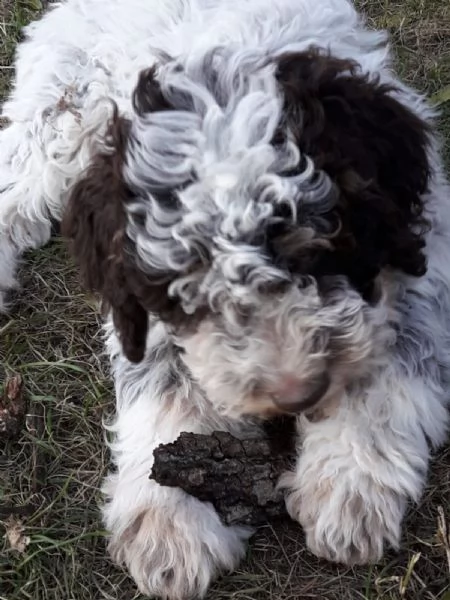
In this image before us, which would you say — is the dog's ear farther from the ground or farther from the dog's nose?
the ground

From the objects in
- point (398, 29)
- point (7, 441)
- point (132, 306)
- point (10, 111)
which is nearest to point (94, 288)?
point (132, 306)

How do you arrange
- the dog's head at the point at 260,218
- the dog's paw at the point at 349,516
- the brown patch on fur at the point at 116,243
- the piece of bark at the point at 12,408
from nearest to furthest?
the dog's head at the point at 260,218 → the brown patch on fur at the point at 116,243 → the dog's paw at the point at 349,516 → the piece of bark at the point at 12,408

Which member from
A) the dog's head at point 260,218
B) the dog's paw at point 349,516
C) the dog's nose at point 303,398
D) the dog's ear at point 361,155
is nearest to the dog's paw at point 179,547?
the dog's paw at point 349,516

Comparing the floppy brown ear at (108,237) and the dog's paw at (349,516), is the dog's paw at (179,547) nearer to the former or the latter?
the dog's paw at (349,516)

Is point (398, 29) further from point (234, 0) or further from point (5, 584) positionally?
point (5, 584)

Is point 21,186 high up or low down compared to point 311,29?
down

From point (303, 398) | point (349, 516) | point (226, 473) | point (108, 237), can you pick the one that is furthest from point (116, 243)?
point (349, 516)

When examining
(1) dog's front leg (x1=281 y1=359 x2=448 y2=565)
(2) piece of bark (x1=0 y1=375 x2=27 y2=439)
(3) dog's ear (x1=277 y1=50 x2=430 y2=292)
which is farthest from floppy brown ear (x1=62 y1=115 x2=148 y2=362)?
(2) piece of bark (x1=0 y1=375 x2=27 y2=439)

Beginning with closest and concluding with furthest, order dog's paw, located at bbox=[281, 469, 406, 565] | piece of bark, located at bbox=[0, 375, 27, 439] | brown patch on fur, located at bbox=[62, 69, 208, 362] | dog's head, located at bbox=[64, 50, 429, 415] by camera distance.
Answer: dog's head, located at bbox=[64, 50, 429, 415] < brown patch on fur, located at bbox=[62, 69, 208, 362] < dog's paw, located at bbox=[281, 469, 406, 565] < piece of bark, located at bbox=[0, 375, 27, 439]
